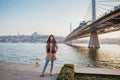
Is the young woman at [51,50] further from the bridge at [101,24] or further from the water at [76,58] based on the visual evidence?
the bridge at [101,24]

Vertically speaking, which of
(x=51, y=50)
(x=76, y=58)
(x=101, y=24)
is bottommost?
(x=76, y=58)

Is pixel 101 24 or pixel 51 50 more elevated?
pixel 101 24

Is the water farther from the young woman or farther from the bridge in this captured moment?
the young woman

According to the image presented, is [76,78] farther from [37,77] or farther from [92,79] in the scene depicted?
[37,77]

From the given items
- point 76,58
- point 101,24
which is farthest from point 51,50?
point 101,24

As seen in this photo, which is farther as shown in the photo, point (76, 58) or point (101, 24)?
point (101, 24)

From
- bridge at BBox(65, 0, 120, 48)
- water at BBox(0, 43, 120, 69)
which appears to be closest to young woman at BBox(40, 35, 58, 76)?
water at BBox(0, 43, 120, 69)

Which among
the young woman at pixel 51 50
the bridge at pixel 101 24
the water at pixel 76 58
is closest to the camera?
the young woman at pixel 51 50

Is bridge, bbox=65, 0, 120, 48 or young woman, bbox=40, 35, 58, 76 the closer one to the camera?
young woman, bbox=40, 35, 58, 76

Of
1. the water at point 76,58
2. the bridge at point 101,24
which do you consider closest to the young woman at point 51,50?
the water at point 76,58

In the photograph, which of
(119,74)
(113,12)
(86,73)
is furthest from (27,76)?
(113,12)

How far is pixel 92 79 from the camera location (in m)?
6.23

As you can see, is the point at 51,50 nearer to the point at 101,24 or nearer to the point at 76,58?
the point at 76,58

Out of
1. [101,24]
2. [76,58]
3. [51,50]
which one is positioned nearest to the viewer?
[51,50]
